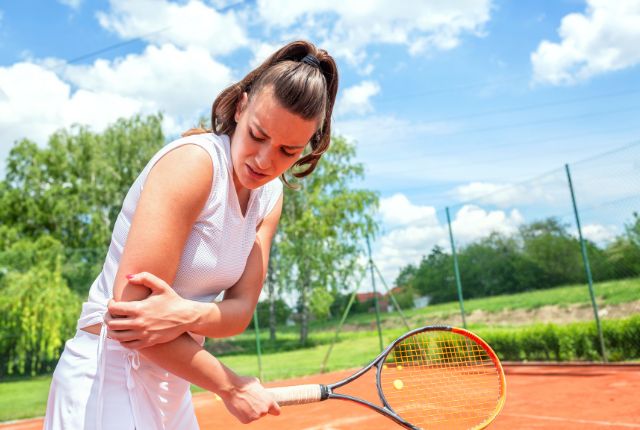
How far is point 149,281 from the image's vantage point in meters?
1.19

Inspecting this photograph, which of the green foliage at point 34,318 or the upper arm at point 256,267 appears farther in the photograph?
the green foliage at point 34,318

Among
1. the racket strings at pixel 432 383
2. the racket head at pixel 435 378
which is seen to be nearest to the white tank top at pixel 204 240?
the racket head at pixel 435 378

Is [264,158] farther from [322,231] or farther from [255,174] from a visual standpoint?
[322,231]

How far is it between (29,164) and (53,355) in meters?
14.9

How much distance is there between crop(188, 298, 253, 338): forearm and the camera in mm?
1289

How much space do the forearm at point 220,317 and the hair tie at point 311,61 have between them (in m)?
0.59

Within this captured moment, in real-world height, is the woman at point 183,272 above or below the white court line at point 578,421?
above

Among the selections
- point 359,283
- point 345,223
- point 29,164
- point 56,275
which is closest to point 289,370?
point 359,283

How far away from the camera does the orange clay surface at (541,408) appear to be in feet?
16.5

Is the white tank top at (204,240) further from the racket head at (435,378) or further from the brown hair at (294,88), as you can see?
the racket head at (435,378)

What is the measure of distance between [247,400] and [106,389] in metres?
0.31

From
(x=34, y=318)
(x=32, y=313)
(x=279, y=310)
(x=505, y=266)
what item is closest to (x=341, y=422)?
(x=505, y=266)

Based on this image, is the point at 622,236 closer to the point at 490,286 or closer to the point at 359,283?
the point at 490,286

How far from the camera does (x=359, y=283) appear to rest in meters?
11.8
